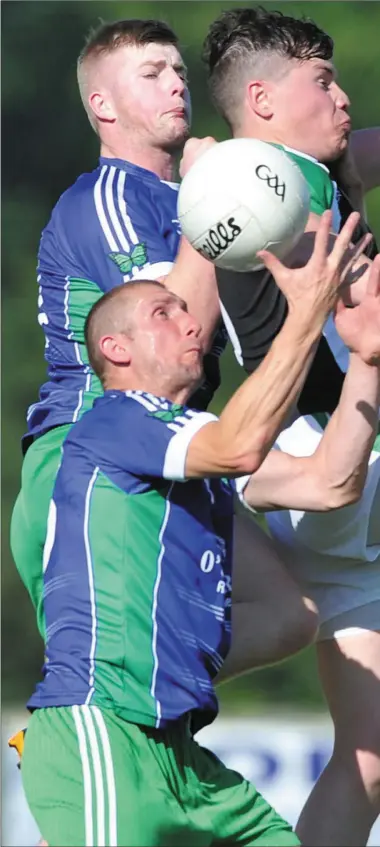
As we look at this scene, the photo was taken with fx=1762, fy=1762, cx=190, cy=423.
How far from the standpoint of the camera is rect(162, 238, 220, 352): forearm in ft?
16.4

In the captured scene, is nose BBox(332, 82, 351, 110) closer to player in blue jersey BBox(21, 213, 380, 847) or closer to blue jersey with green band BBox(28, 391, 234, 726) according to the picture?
player in blue jersey BBox(21, 213, 380, 847)

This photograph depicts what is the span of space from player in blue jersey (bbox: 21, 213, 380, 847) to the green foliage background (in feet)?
28.0

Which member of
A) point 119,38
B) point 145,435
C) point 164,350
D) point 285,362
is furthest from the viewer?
point 119,38

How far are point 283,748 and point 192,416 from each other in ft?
13.4

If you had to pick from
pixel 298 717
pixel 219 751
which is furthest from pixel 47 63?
pixel 219 751

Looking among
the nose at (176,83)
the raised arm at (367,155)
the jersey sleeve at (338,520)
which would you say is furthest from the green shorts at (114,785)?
the nose at (176,83)

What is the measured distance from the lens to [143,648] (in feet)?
14.7

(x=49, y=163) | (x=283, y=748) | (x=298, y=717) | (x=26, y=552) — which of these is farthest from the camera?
(x=49, y=163)

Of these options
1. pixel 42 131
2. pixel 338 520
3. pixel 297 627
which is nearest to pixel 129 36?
pixel 338 520

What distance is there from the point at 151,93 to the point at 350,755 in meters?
2.19

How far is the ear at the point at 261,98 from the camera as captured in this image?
5.18 meters

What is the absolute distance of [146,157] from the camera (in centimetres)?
568

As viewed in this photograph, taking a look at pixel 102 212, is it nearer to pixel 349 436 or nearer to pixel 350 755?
pixel 349 436

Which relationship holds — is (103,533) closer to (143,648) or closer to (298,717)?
(143,648)
